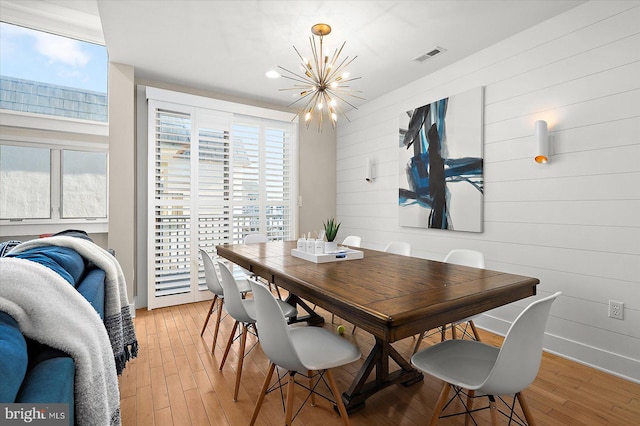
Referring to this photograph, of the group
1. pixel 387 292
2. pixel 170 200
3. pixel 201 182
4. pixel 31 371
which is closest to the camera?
pixel 31 371

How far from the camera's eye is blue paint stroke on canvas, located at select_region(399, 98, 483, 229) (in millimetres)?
3326

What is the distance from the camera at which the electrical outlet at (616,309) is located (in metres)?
2.28

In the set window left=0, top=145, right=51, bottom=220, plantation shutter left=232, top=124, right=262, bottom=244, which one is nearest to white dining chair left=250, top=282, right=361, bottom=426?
plantation shutter left=232, top=124, right=262, bottom=244

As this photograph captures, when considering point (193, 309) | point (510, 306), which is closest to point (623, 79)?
point (510, 306)

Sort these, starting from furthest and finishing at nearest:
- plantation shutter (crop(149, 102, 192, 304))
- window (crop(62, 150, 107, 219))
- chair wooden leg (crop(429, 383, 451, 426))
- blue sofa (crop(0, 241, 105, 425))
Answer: plantation shutter (crop(149, 102, 192, 304)), window (crop(62, 150, 107, 219)), chair wooden leg (crop(429, 383, 451, 426)), blue sofa (crop(0, 241, 105, 425))

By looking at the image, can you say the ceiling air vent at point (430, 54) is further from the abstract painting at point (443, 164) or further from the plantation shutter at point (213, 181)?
the plantation shutter at point (213, 181)

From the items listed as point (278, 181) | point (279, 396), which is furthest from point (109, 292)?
point (278, 181)

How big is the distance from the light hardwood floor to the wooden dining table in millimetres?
166

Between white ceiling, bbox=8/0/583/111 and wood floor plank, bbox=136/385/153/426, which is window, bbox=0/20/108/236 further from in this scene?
wood floor plank, bbox=136/385/153/426

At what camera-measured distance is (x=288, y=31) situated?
2.83m

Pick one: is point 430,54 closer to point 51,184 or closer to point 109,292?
point 109,292

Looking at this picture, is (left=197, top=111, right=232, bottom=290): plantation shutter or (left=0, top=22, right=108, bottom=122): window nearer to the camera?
(left=0, top=22, right=108, bottom=122): window

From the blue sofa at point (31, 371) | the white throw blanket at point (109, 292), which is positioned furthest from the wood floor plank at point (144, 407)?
the blue sofa at point (31, 371)

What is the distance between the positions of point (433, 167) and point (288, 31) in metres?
2.07
